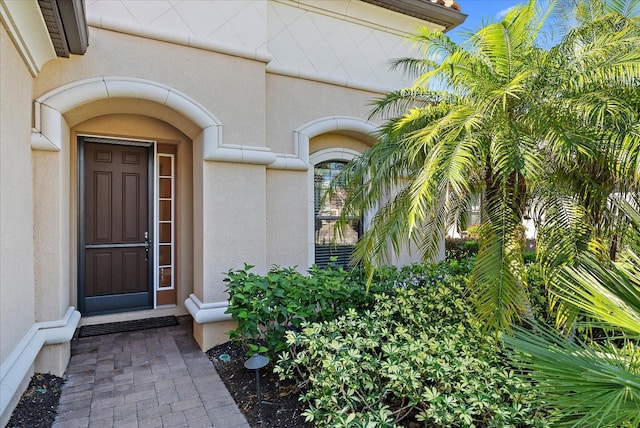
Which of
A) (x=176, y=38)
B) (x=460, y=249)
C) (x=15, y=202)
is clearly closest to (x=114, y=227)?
(x=15, y=202)

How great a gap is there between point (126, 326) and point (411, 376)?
4.55 metres

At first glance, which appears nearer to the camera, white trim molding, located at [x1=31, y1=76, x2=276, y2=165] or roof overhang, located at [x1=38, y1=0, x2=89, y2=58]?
roof overhang, located at [x1=38, y1=0, x2=89, y2=58]

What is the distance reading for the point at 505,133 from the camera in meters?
3.35

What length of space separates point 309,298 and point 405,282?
1.46 m

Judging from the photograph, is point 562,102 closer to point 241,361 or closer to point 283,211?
point 283,211

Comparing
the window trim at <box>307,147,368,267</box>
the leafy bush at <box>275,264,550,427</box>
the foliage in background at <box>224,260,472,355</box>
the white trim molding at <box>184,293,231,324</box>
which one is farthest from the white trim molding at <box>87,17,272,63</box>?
the leafy bush at <box>275,264,550,427</box>

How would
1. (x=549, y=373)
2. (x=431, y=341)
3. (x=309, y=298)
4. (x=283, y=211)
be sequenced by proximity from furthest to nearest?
(x=283, y=211) < (x=309, y=298) < (x=431, y=341) < (x=549, y=373)

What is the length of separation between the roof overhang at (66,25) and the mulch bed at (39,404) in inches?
141

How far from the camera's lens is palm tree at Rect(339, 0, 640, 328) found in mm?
3186

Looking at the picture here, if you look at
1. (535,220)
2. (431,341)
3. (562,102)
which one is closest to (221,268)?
(431,341)

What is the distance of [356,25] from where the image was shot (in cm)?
661

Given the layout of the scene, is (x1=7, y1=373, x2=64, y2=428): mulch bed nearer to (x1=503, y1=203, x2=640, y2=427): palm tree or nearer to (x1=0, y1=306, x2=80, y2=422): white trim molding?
(x1=0, y1=306, x2=80, y2=422): white trim molding

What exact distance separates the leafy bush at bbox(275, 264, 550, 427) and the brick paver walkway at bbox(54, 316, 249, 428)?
86 cm

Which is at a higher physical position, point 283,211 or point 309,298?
point 283,211
